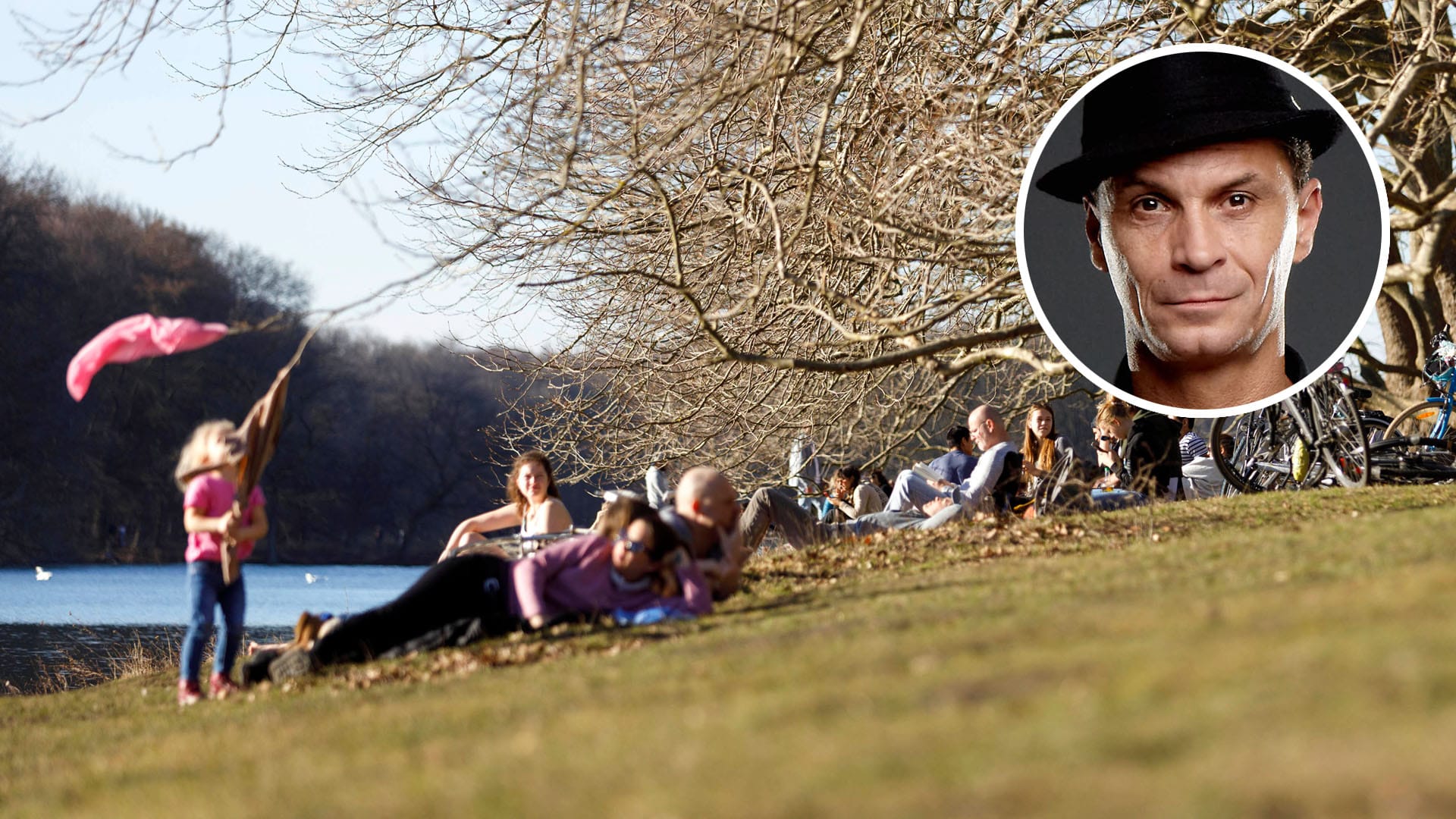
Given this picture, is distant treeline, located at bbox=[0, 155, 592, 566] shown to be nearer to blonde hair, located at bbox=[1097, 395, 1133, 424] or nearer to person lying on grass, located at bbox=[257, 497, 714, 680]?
blonde hair, located at bbox=[1097, 395, 1133, 424]

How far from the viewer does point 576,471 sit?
1777cm

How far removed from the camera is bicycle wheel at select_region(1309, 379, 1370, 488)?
508 inches

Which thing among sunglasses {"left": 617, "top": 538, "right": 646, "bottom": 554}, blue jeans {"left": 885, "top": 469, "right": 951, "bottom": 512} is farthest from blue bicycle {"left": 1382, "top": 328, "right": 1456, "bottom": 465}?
sunglasses {"left": 617, "top": 538, "right": 646, "bottom": 554}

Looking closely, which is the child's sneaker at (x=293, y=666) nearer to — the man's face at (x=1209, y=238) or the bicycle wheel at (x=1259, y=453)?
the man's face at (x=1209, y=238)

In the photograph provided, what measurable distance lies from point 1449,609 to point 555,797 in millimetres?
2920

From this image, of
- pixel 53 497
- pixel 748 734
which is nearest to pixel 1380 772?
pixel 748 734

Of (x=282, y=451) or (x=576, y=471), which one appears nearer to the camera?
(x=576, y=471)

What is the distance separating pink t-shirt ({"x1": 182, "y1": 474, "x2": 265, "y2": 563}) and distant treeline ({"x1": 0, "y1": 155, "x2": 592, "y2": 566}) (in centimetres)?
3386

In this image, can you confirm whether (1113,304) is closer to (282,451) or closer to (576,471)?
(576,471)

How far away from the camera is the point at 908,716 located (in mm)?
4031

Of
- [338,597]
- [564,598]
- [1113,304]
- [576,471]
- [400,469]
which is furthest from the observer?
[400,469]

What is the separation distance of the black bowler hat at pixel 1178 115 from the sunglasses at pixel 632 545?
3417mm

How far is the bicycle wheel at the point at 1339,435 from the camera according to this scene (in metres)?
12.9

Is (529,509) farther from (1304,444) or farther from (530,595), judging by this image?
(1304,444)
